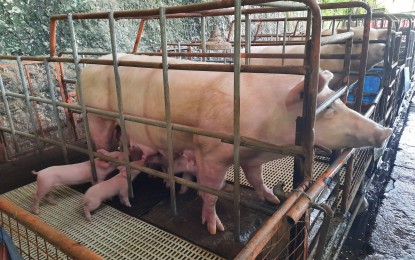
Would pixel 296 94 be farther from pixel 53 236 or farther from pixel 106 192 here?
pixel 106 192

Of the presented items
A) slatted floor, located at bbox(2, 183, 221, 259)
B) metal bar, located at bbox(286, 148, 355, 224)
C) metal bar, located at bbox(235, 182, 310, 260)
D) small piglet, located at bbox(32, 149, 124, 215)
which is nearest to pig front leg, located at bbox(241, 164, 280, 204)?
slatted floor, located at bbox(2, 183, 221, 259)

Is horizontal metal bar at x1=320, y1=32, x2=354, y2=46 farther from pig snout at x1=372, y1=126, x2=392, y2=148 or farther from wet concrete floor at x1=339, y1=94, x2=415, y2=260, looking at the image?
wet concrete floor at x1=339, y1=94, x2=415, y2=260

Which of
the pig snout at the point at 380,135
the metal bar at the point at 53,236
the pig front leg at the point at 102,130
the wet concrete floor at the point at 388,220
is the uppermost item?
the metal bar at the point at 53,236

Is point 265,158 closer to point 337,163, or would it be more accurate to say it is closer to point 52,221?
point 337,163

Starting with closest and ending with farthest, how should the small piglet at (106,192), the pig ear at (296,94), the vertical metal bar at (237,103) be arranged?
the vertical metal bar at (237,103) → the pig ear at (296,94) → the small piglet at (106,192)

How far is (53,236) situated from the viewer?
44.9 inches

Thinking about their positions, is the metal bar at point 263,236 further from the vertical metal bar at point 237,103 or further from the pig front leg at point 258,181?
the pig front leg at point 258,181

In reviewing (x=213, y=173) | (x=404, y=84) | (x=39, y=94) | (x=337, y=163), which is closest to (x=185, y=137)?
(x=213, y=173)

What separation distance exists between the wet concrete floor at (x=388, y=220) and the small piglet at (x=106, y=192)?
7.73 ft

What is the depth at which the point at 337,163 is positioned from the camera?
6.22 ft

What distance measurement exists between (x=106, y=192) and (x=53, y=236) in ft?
5.92

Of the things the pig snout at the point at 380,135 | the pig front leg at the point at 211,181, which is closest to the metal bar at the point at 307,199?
the pig snout at the point at 380,135

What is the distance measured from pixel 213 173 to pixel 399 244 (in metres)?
2.44

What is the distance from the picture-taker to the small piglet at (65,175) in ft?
9.73
